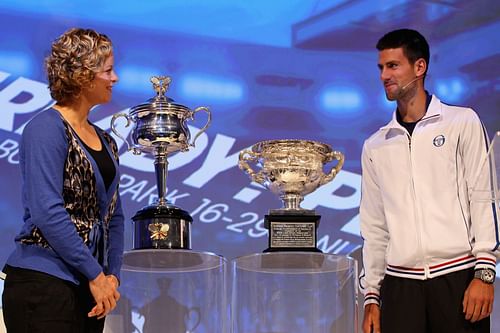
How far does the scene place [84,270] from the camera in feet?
6.09

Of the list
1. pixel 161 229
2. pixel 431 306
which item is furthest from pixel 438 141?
pixel 161 229

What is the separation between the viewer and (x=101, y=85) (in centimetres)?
202

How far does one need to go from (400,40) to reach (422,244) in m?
0.62

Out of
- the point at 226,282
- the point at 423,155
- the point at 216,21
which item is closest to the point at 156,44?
the point at 216,21

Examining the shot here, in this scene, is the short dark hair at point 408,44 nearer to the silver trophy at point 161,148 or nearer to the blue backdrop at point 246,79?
the silver trophy at point 161,148

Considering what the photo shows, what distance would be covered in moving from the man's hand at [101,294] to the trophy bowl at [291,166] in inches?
40.6

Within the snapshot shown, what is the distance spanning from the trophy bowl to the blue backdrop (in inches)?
23.9

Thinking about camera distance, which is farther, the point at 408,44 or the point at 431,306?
the point at 408,44

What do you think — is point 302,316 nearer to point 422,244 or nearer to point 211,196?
point 422,244

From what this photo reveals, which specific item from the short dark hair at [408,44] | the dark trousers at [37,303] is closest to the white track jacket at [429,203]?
the short dark hair at [408,44]

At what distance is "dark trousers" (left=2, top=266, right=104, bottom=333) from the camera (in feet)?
5.92

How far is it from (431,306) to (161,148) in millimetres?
1091

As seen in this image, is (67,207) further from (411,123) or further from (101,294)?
(411,123)

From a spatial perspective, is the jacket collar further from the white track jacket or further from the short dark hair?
the short dark hair
